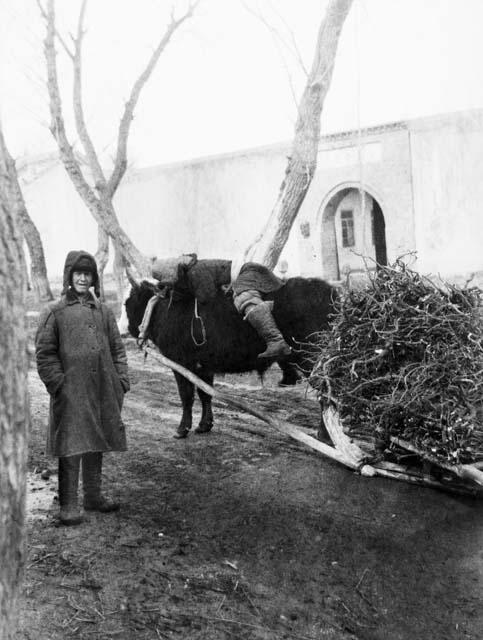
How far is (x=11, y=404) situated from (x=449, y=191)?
58.7ft

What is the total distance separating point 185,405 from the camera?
6.61 meters

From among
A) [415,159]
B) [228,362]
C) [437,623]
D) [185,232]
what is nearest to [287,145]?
[415,159]

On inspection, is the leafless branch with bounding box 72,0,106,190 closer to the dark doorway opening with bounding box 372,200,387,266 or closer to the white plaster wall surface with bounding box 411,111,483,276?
the white plaster wall surface with bounding box 411,111,483,276

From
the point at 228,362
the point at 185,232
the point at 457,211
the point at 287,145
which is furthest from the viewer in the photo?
the point at 185,232

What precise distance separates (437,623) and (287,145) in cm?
1820

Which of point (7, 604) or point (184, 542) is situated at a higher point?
point (7, 604)

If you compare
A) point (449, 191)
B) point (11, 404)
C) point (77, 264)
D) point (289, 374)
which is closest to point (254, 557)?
point (77, 264)

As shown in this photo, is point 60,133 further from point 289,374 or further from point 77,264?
point 77,264

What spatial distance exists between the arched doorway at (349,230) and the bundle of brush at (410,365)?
15.7 m

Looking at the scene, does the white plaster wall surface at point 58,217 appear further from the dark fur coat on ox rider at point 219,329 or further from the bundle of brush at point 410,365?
the bundle of brush at point 410,365

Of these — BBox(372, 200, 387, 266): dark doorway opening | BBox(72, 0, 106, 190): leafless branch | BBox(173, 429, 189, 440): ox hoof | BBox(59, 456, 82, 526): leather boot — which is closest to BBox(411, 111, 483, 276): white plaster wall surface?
BBox(372, 200, 387, 266): dark doorway opening

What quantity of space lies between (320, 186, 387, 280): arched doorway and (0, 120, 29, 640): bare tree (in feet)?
61.2

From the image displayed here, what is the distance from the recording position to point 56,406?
4.32 meters

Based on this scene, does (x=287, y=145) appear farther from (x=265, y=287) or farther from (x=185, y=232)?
(x=265, y=287)
